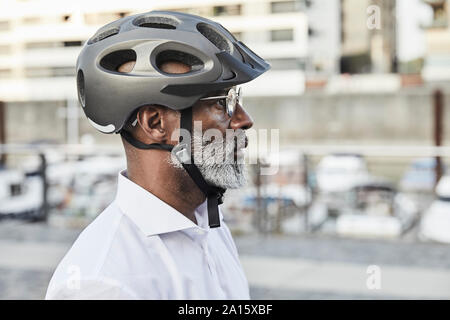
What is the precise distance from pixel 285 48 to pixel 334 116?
806 inches

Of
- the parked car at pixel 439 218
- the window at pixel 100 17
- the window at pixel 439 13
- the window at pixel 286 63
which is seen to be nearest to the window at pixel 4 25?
the window at pixel 100 17

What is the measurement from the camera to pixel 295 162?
8.33m

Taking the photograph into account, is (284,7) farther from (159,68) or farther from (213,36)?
(159,68)

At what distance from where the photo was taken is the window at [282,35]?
490 inches

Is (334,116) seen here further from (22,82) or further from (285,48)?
(22,82)

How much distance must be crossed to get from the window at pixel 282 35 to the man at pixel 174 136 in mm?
10279

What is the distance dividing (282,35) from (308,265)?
748cm

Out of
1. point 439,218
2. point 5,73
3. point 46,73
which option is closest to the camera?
point 439,218

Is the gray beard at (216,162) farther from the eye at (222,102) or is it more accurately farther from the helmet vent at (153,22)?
the helmet vent at (153,22)

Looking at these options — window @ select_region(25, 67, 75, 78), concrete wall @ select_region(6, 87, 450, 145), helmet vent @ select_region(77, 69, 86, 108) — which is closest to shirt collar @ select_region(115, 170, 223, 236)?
helmet vent @ select_region(77, 69, 86, 108)

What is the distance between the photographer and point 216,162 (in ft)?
5.74

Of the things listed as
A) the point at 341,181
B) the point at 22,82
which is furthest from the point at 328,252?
the point at 22,82

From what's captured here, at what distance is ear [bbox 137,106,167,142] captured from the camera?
1738mm

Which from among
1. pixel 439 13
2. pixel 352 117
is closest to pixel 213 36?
pixel 439 13
